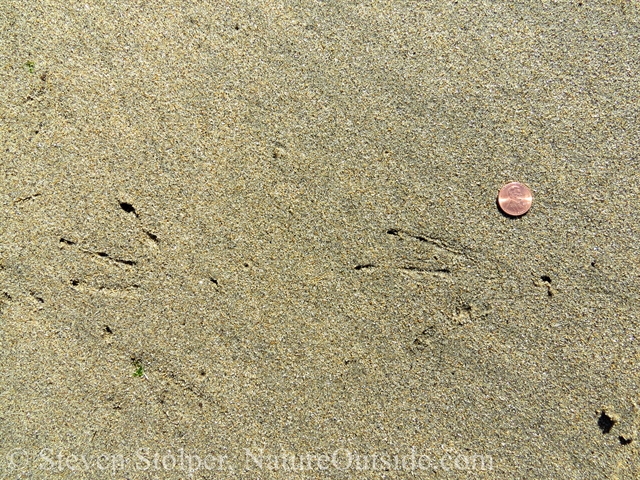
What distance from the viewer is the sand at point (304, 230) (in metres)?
1.70

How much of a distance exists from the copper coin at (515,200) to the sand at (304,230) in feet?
0.13

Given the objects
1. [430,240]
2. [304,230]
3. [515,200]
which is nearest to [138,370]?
[304,230]

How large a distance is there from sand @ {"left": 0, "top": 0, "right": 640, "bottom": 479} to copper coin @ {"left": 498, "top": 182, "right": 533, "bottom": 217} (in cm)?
4

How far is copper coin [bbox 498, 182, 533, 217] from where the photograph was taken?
1.70 metres

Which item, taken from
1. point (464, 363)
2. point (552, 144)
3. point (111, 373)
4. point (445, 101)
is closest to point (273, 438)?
point (111, 373)

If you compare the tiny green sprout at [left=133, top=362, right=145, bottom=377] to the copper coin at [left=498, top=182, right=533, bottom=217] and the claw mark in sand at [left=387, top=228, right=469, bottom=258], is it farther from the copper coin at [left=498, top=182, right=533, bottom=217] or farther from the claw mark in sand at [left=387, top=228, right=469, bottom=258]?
the copper coin at [left=498, top=182, right=533, bottom=217]

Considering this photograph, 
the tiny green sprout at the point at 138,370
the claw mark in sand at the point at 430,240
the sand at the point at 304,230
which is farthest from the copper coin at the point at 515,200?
the tiny green sprout at the point at 138,370

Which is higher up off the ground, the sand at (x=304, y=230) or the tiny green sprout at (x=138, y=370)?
the sand at (x=304, y=230)

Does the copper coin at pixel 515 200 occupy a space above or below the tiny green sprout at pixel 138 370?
above

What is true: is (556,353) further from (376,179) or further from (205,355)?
(205,355)

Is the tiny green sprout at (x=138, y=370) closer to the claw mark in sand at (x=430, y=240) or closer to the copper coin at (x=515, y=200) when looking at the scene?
the claw mark in sand at (x=430, y=240)

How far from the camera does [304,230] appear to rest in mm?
1727

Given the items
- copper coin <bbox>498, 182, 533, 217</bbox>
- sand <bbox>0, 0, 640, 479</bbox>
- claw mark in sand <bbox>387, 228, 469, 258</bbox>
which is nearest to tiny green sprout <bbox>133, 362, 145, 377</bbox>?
sand <bbox>0, 0, 640, 479</bbox>

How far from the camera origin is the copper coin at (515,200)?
5.59 ft
